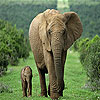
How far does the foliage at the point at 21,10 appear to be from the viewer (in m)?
128

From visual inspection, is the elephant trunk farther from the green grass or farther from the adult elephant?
the green grass

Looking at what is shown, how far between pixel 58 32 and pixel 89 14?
141m

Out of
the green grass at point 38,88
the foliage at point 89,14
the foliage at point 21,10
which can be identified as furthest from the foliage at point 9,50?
the foliage at point 89,14

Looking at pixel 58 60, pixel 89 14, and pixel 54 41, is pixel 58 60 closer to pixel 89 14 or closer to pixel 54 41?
pixel 54 41

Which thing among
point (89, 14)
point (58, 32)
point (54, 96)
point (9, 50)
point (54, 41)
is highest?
point (58, 32)

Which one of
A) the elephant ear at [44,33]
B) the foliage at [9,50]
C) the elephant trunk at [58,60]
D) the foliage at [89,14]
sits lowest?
the foliage at [89,14]

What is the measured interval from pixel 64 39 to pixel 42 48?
1077 mm

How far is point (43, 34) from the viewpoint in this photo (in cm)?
953

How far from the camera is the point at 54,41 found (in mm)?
8820

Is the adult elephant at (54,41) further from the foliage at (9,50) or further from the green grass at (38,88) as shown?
the foliage at (9,50)

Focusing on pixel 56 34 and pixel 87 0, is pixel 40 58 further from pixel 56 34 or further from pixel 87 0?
pixel 87 0

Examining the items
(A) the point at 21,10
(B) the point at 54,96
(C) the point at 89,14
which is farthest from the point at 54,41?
(A) the point at 21,10

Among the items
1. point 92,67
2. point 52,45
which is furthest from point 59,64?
Answer: point 92,67

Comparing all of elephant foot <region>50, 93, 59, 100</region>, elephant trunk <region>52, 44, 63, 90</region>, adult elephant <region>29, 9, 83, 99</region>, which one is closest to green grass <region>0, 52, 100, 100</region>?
elephant foot <region>50, 93, 59, 100</region>
